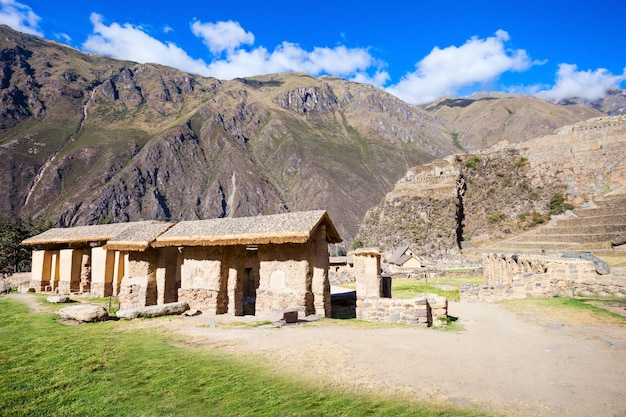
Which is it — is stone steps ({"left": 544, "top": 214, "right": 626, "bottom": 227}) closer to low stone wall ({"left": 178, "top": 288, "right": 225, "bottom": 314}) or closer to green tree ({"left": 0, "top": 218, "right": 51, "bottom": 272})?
low stone wall ({"left": 178, "top": 288, "right": 225, "bottom": 314})

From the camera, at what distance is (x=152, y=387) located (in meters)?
6.33

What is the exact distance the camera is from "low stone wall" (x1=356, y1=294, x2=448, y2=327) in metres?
12.2

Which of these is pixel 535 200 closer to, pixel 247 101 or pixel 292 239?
pixel 292 239

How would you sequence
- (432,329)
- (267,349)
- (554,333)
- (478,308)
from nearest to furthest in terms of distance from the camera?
(267,349) → (554,333) → (432,329) → (478,308)

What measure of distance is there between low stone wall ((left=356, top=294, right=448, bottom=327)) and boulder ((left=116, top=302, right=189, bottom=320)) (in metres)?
7.12

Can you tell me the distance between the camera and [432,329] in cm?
1166

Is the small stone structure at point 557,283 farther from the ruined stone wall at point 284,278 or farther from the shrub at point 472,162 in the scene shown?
the shrub at point 472,162

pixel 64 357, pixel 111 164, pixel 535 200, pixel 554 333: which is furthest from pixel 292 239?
pixel 111 164

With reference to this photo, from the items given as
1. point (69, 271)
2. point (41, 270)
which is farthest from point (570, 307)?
point (41, 270)

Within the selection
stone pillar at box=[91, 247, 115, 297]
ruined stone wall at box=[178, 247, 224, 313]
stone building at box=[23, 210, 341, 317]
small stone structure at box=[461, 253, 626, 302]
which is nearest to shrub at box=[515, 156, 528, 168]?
small stone structure at box=[461, 253, 626, 302]

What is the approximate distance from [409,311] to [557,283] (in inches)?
404

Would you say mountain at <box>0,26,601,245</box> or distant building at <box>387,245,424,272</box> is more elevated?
mountain at <box>0,26,601,245</box>

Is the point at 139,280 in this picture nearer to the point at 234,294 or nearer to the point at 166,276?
the point at 166,276

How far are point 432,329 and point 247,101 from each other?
573ft
